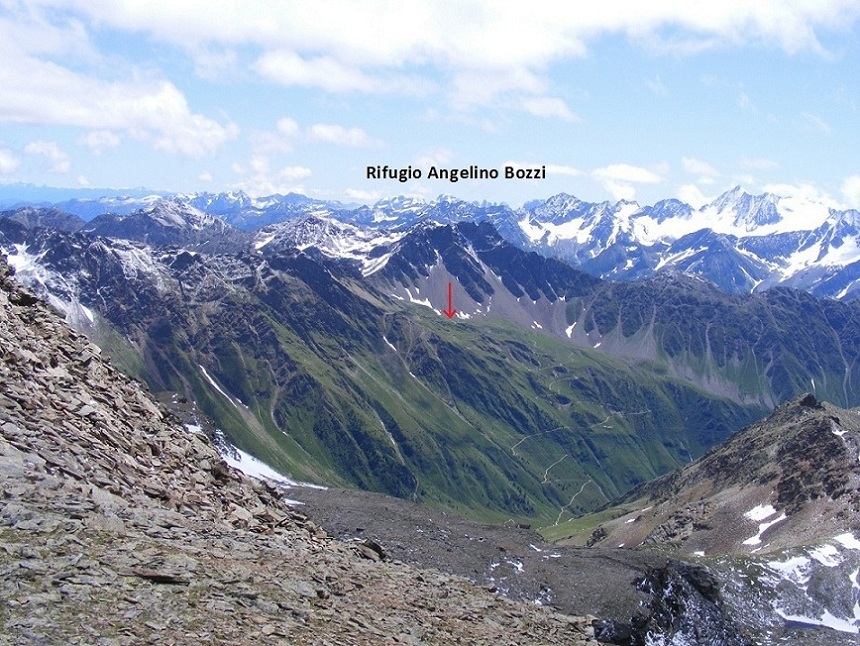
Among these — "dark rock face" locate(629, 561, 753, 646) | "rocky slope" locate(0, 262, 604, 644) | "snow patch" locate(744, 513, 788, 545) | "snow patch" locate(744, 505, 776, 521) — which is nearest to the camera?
"rocky slope" locate(0, 262, 604, 644)

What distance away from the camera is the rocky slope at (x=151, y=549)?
84.8 ft

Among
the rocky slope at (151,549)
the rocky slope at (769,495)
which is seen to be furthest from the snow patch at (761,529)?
the rocky slope at (151,549)

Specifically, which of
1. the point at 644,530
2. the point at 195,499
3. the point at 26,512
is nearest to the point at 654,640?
the point at 195,499

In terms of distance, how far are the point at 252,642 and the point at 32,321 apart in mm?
31262

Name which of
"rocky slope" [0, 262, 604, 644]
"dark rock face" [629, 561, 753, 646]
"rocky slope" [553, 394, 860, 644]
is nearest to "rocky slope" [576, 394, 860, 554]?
"rocky slope" [553, 394, 860, 644]

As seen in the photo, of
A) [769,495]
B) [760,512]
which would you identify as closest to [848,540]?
[760,512]

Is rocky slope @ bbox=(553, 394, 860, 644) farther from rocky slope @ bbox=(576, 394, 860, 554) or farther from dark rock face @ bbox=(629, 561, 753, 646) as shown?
dark rock face @ bbox=(629, 561, 753, 646)

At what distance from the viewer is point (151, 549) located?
30.5 metres

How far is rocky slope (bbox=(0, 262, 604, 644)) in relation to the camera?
25859 millimetres

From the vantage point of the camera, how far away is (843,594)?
7825 cm

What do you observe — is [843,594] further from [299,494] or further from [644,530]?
[644,530]

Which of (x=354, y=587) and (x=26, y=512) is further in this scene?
(x=354, y=587)

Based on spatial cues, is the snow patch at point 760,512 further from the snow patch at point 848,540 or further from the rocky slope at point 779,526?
the snow patch at point 848,540

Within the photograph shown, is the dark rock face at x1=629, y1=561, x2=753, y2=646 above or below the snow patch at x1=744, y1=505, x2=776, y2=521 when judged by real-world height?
above
